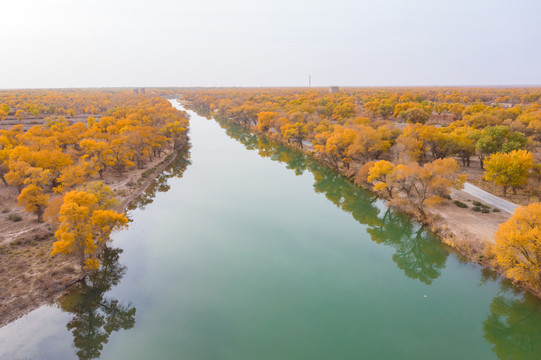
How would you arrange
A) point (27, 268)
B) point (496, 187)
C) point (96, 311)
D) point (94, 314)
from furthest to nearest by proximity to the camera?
point (496, 187), point (27, 268), point (96, 311), point (94, 314)

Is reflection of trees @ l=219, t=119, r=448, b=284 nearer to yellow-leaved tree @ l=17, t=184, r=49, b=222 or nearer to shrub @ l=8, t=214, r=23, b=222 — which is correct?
yellow-leaved tree @ l=17, t=184, r=49, b=222

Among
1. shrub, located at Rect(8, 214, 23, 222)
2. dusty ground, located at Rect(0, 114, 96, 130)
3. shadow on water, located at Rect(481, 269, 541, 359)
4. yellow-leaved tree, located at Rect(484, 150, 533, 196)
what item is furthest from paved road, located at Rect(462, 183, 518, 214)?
dusty ground, located at Rect(0, 114, 96, 130)

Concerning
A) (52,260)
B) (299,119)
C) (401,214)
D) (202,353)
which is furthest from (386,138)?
(52,260)

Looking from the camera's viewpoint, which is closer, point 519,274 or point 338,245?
point 519,274

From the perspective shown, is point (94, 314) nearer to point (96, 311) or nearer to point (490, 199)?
point (96, 311)

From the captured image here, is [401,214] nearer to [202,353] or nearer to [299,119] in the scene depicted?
[202,353]

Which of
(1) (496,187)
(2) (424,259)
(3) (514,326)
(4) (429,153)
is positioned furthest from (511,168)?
(4) (429,153)

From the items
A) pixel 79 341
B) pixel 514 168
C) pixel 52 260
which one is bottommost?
pixel 79 341
